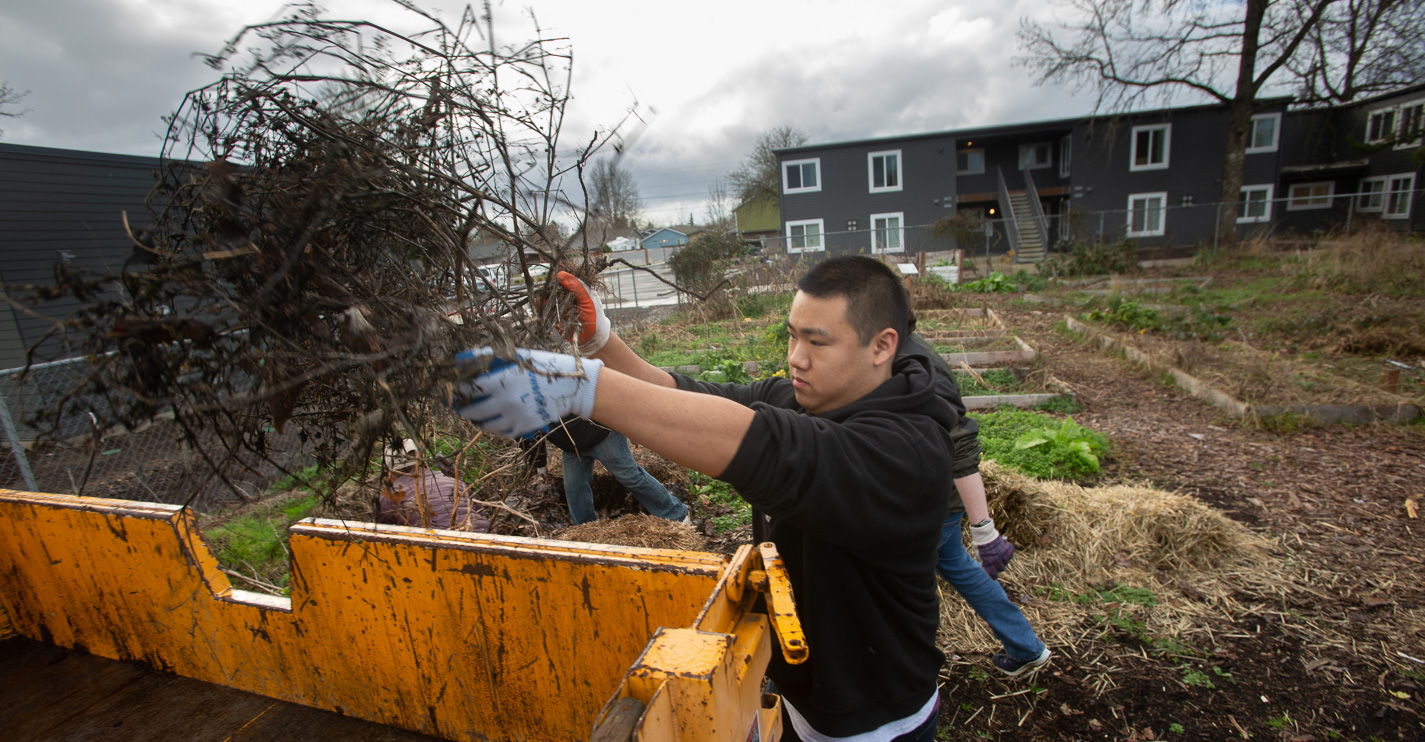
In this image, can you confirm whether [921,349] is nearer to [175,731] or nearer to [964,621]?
[964,621]

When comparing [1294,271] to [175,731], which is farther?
[1294,271]

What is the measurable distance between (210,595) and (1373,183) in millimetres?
39095

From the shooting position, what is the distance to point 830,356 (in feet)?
5.11

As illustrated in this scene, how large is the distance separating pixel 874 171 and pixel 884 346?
89.5ft

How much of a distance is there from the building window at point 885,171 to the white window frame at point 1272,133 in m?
12.9

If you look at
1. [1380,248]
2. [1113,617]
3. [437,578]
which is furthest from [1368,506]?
[1380,248]

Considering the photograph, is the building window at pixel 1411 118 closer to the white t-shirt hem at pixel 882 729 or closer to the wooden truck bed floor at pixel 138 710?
the white t-shirt hem at pixel 882 729

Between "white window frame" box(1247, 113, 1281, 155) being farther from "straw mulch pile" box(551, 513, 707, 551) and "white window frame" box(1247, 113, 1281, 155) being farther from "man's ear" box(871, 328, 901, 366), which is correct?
"man's ear" box(871, 328, 901, 366)

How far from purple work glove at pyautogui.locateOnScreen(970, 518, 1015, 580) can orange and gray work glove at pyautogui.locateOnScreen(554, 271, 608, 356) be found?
2137mm

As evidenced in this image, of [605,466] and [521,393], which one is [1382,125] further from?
[521,393]

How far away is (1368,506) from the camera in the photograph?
434 cm

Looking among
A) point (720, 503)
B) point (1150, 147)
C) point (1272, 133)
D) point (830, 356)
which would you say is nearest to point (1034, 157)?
point (1150, 147)

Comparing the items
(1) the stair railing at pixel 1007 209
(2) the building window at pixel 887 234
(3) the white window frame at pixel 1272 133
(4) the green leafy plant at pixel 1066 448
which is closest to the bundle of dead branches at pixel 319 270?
(4) the green leafy plant at pixel 1066 448

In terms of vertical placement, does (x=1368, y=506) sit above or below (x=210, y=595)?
below
